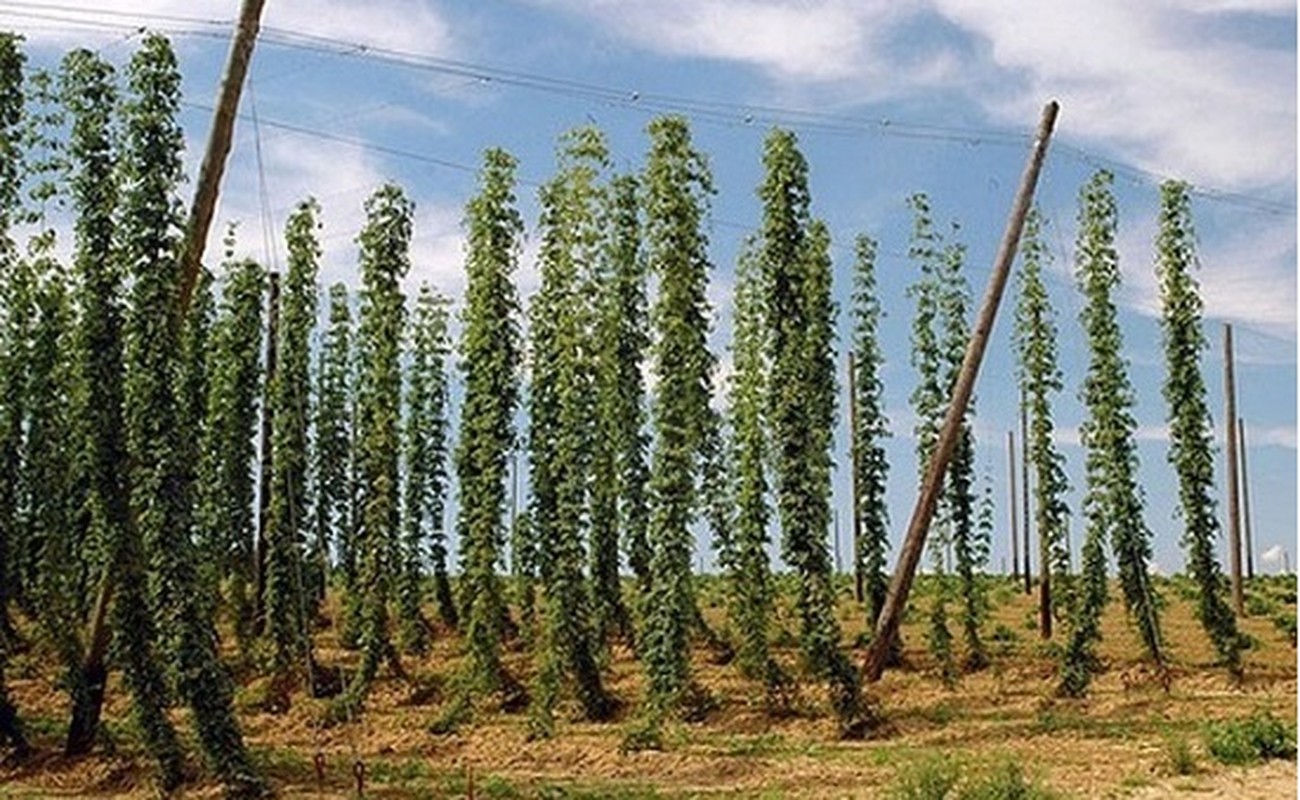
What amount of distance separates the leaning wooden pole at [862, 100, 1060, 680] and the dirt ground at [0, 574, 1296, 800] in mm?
1654

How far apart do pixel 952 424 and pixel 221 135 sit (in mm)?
11854

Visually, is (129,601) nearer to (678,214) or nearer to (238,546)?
(678,214)

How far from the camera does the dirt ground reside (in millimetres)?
17891

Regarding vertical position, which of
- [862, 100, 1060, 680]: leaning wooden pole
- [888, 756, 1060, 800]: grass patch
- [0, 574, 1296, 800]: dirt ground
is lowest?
[0, 574, 1296, 800]: dirt ground

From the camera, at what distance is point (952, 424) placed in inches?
909

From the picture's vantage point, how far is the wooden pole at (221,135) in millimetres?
19250

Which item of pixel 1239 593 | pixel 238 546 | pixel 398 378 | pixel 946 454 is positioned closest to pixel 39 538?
pixel 238 546

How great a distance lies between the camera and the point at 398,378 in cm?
2836

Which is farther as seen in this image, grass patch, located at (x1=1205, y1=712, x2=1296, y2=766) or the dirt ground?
the dirt ground

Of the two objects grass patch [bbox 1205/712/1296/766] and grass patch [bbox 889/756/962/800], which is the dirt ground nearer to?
grass patch [bbox 1205/712/1296/766]

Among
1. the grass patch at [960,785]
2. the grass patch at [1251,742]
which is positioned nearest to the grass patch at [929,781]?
the grass patch at [960,785]

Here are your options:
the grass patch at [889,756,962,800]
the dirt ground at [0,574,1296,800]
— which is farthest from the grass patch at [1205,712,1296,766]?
the grass patch at [889,756,962,800]

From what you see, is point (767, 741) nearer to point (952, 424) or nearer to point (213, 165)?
point (952, 424)

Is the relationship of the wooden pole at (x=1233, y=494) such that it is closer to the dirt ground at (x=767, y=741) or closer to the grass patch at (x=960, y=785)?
the dirt ground at (x=767, y=741)
